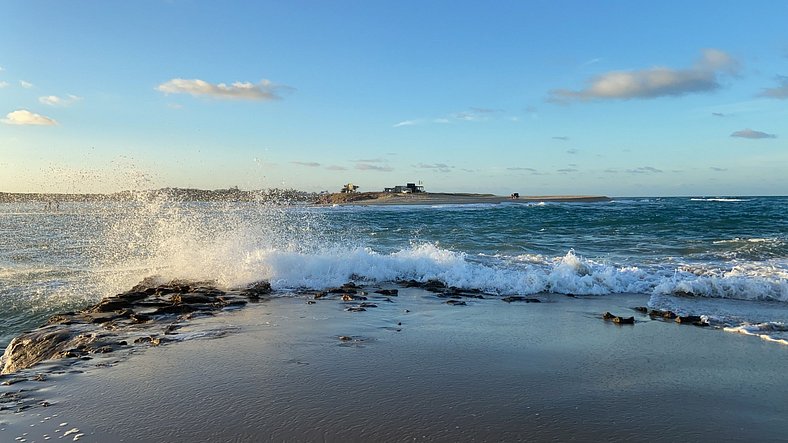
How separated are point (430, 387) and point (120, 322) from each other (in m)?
5.07

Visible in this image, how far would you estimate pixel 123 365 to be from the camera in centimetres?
542

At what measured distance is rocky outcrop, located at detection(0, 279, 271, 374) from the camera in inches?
Result: 243

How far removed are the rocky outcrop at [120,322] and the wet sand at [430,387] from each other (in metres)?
0.66

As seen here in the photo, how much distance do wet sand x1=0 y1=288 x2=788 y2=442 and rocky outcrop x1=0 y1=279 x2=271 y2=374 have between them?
66 centimetres

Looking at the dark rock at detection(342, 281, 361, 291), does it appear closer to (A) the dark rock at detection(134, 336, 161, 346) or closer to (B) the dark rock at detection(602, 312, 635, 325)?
(A) the dark rock at detection(134, 336, 161, 346)

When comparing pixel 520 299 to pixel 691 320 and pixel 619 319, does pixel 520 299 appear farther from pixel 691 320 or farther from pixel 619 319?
pixel 691 320

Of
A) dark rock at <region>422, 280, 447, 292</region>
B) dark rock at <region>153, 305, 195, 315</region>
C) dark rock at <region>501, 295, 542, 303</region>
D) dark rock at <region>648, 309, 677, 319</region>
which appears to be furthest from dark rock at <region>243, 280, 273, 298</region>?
dark rock at <region>648, 309, 677, 319</region>

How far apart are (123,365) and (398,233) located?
1936 centimetres

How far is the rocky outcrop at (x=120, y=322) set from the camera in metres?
6.18

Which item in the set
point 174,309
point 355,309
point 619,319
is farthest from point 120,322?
point 619,319

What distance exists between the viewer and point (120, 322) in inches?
294

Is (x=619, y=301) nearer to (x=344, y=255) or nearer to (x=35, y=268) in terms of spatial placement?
(x=344, y=255)

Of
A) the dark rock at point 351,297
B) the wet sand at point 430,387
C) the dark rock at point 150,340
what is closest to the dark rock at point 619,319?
the wet sand at point 430,387

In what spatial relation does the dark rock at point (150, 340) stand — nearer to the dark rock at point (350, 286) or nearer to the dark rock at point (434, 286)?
the dark rock at point (350, 286)
